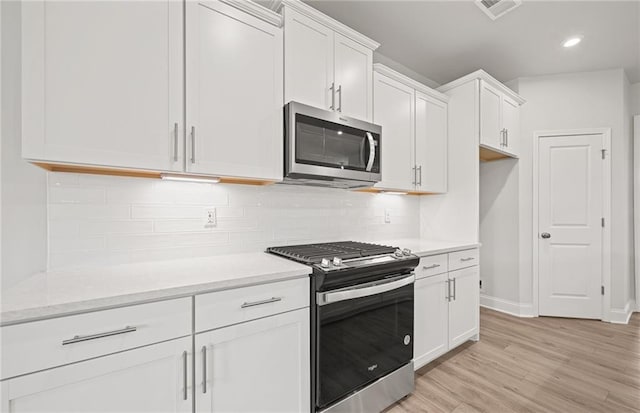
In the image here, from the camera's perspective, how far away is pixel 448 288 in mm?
2348

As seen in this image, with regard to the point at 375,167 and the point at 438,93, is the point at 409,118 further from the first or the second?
the point at 375,167

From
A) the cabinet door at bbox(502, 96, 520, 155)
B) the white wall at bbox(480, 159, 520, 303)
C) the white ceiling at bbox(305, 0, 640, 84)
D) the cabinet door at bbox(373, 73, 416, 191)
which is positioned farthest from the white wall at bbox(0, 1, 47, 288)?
the white wall at bbox(480, 159, 520, 303)

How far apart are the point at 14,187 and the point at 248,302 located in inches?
44.0

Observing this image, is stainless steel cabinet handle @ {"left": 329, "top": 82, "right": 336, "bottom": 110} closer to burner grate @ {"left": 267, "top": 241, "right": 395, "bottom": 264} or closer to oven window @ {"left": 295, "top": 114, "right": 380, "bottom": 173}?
oven window @ {"left": 295, "top": 114, "right": 380, "bottom": 173}

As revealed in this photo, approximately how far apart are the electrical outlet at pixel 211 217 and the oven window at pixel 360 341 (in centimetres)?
87

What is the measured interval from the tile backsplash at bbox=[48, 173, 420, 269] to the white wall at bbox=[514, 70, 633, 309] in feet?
8.18

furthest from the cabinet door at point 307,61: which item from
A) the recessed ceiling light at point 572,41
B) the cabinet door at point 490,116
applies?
the recessed ceiling light at point 572,41

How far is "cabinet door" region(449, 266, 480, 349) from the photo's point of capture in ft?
7.84

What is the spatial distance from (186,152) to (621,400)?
3.16 meters

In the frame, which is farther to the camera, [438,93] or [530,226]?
[530,226]

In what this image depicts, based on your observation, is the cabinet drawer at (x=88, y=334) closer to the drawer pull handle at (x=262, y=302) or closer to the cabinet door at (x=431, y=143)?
the drawer pull handle at (x=262, y=302)

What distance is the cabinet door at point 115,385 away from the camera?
0.89 meters

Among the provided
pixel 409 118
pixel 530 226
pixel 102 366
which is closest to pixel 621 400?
pixel 530 226

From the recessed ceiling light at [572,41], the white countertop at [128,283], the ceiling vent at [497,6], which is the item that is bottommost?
the white countertop at [128,283]
